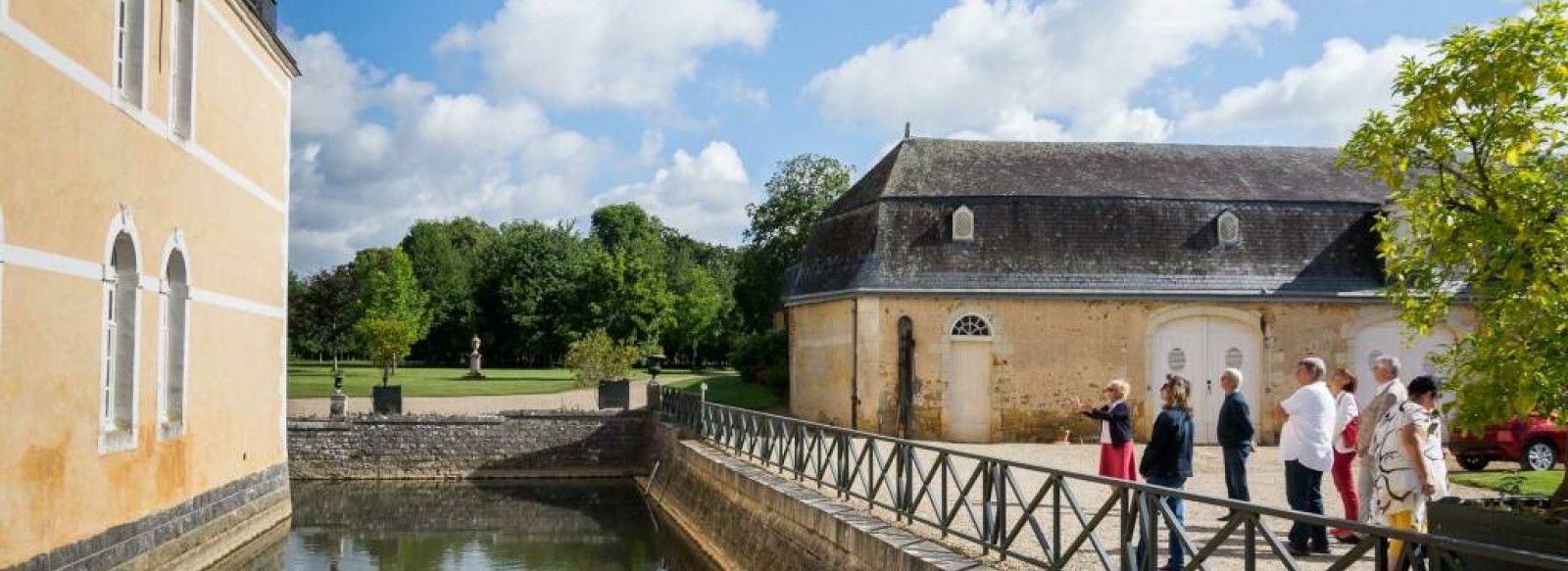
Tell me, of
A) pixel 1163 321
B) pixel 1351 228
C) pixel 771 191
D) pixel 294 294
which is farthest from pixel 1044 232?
pixel 294 294

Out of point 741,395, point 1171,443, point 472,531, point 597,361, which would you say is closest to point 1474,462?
point 1171,443

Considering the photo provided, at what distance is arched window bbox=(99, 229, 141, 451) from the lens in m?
11.5

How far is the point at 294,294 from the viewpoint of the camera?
64000 mm

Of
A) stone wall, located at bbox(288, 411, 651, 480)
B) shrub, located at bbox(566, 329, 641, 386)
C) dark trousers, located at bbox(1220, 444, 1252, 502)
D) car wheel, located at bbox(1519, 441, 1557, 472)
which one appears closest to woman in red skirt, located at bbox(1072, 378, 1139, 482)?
dark trousers, located at bbox(1220, 444, 1252, 502)

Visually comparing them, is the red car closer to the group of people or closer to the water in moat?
the group of people

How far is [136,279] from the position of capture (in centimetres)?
1189

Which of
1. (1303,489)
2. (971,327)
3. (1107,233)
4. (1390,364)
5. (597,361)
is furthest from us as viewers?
(597,361)

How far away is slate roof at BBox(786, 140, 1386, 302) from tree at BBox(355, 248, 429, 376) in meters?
17.9

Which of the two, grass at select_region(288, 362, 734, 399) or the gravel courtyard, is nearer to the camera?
the gravel courtyard

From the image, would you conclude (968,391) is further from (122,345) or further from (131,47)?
(131,47)

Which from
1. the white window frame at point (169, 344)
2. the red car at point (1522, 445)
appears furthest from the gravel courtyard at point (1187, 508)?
the white window frame at point (169, 344)

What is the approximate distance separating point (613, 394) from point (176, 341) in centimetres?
1473

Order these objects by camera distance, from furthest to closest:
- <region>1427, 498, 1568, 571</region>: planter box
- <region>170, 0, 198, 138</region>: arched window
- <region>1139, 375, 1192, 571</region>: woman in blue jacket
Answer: <region>170, 0, 198, 138</region>: arched window
<region>1139, 375, 1192, 571</region>: woman in blue jacket
<region>1427, 498, 1568, 571</region>: planter box

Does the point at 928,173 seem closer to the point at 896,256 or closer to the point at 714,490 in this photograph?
the point at 896,256
